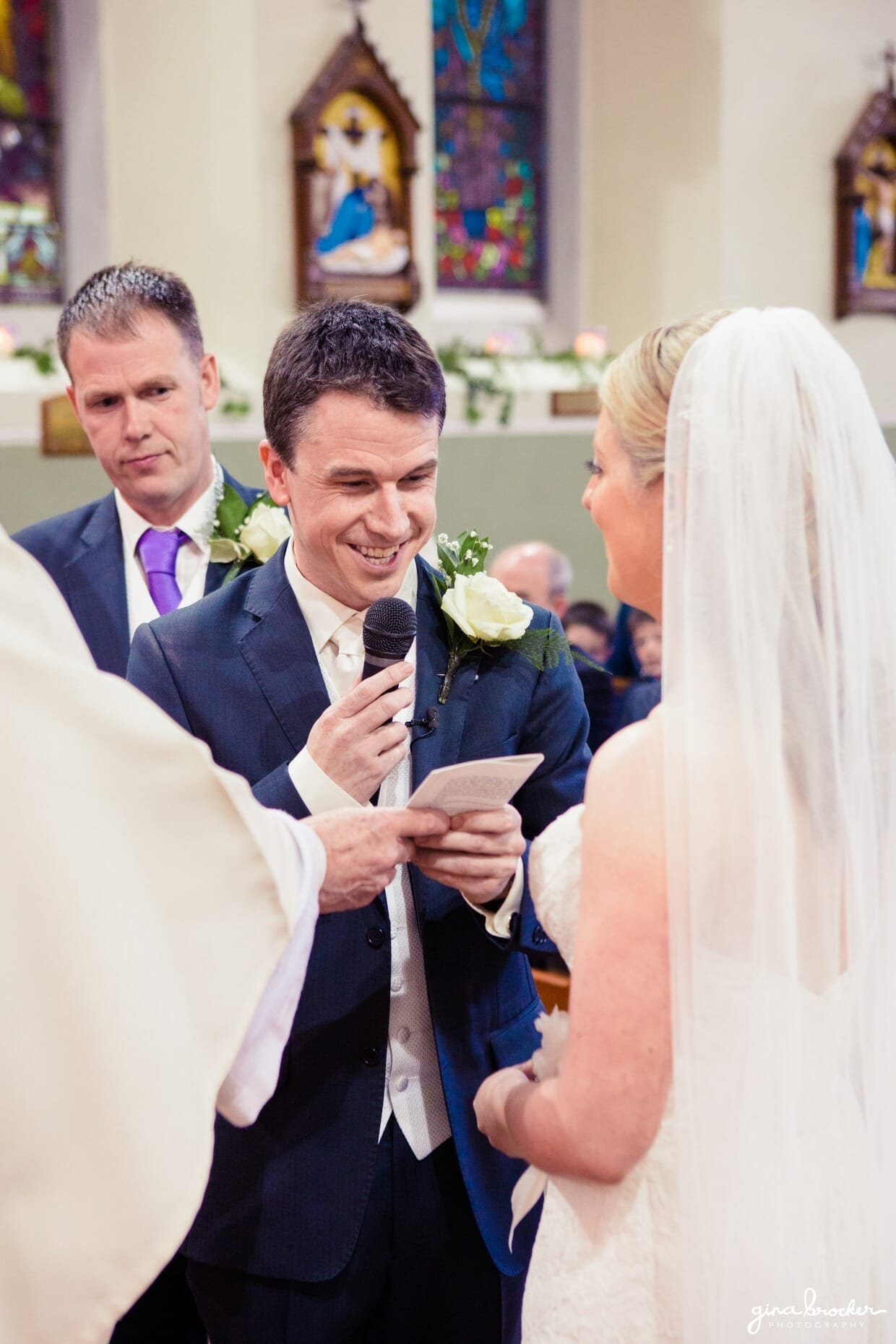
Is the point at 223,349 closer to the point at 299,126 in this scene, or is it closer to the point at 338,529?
the point at 299,126

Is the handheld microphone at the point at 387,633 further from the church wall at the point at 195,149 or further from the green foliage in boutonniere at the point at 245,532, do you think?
the church wall at the point at 195,149

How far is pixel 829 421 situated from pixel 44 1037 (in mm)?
1224

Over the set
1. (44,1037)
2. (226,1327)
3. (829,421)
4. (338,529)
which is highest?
(829,421)

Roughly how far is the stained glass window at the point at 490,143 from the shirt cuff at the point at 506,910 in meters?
6.73

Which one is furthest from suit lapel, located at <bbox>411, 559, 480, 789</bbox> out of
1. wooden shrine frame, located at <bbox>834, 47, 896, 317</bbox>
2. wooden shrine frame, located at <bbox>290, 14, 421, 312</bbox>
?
wooden shrine frame, located at <bbox>834, 47, 896, 317</bbox>

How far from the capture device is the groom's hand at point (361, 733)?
6.96ft

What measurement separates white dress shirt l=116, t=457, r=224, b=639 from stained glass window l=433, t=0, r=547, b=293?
17.3ft

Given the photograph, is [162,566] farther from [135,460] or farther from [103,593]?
[135,460]

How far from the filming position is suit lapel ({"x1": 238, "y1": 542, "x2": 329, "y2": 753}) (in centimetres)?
235

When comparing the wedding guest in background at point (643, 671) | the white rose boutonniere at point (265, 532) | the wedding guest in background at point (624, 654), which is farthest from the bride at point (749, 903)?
the wedding guest in background at point (624, 654)

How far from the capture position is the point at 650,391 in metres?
1.95

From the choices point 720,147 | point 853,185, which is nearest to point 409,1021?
point 720,147

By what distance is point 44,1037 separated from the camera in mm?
1598

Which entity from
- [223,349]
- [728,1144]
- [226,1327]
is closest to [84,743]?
[728,1144]
